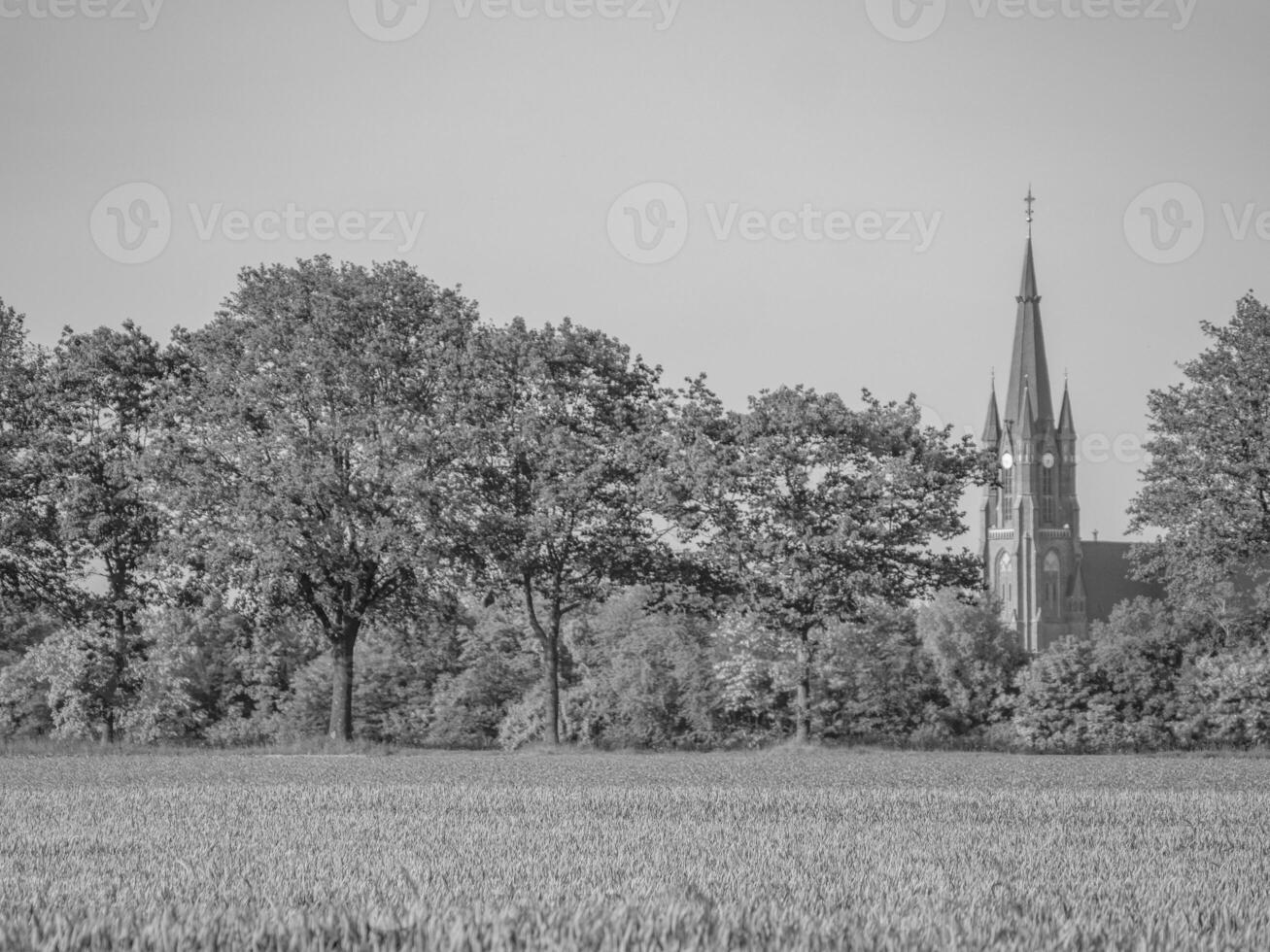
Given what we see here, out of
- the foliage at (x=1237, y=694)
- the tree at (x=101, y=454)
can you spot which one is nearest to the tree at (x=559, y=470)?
the tree at (x=101, y=454)

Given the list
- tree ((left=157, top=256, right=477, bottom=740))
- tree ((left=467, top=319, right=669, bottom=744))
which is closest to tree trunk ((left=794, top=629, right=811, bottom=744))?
tree ((left=467, top=319, right=669, bottom=744))

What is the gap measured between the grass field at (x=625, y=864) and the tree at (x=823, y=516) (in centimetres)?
2096

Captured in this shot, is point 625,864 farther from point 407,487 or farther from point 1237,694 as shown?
point 1237,694

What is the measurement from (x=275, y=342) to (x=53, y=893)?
3502 cm

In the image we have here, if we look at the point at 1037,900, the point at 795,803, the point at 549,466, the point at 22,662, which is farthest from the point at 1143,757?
the point at 22,662

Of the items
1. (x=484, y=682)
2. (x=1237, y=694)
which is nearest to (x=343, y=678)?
(x=1237, y=694)

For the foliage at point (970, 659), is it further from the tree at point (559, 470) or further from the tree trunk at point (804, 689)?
the tree at point (559, 470)

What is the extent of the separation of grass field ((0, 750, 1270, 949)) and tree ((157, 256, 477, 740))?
55.5 feet

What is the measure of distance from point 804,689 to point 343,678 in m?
13.3

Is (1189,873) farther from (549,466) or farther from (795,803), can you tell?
(549,466)

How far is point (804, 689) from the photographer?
46.6 metres

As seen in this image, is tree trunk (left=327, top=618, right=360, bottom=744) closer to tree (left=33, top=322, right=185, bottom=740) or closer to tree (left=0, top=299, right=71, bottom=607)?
tree (left=33, top=322, right=185, bottom=740)

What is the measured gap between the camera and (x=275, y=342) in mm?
43250

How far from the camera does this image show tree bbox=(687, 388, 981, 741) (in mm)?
45688
